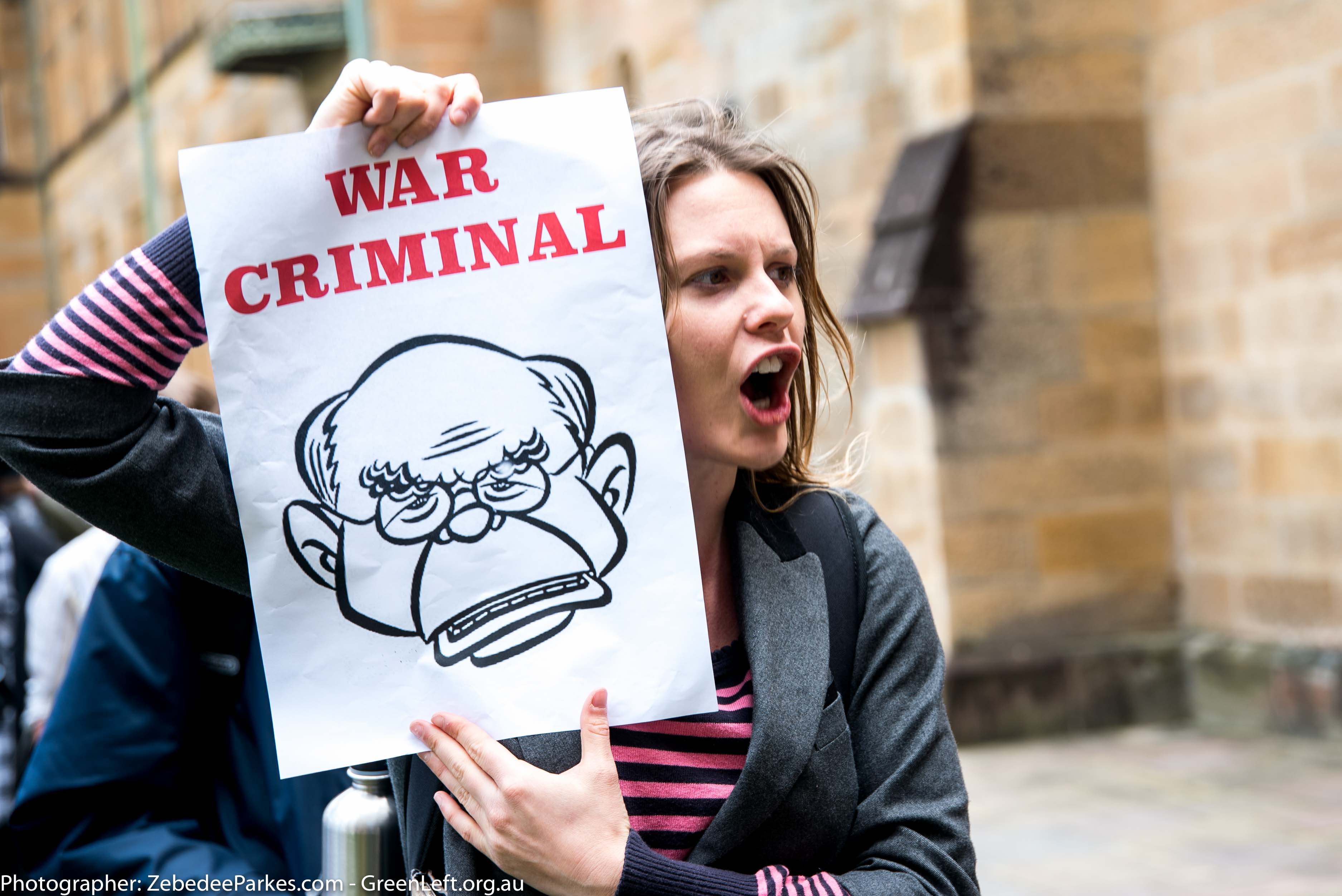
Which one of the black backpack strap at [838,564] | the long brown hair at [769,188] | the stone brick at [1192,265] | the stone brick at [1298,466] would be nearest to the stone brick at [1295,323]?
the stone brick at [1192,265]

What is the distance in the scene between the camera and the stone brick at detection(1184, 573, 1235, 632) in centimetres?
651

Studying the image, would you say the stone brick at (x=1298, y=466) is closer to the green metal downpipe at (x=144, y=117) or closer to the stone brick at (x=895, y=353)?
the stone brick at (x=895, y=353)

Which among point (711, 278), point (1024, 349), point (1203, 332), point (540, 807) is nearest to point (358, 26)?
point (1024, 349)

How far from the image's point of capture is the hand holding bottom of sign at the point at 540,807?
1.42 m

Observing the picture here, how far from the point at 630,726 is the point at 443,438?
381 mm

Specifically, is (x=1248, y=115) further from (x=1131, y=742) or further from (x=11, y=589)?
(x=11, y=589)

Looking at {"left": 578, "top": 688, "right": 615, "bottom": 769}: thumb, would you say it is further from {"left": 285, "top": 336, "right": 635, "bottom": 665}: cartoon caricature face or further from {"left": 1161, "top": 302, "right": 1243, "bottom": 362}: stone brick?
{"left": 1161, "top": 302, "right": 1243, "bottom": 362}: stone brick

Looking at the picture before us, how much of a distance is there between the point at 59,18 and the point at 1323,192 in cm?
2496

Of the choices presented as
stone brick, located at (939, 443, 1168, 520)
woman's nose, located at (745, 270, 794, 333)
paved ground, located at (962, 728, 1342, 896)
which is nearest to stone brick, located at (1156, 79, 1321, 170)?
stone brick, located at (939, 443, 1168, 520)

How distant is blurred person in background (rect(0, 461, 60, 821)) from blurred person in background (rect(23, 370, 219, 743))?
19 cm

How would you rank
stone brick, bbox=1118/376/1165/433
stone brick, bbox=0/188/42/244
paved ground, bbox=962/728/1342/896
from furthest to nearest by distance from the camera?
stone brick, bbox=0/188/42/244 < stone brick, bbox=1118/376/1165/433 < paved ground, bbox=962/728/1342/896

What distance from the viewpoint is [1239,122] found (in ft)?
20.4

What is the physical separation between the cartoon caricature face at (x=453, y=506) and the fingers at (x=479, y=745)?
62 mm

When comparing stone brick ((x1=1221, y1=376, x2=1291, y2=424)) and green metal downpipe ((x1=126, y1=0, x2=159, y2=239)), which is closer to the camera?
stone brick ((x1=1221, y1=376, x2=1291, y2=424))
